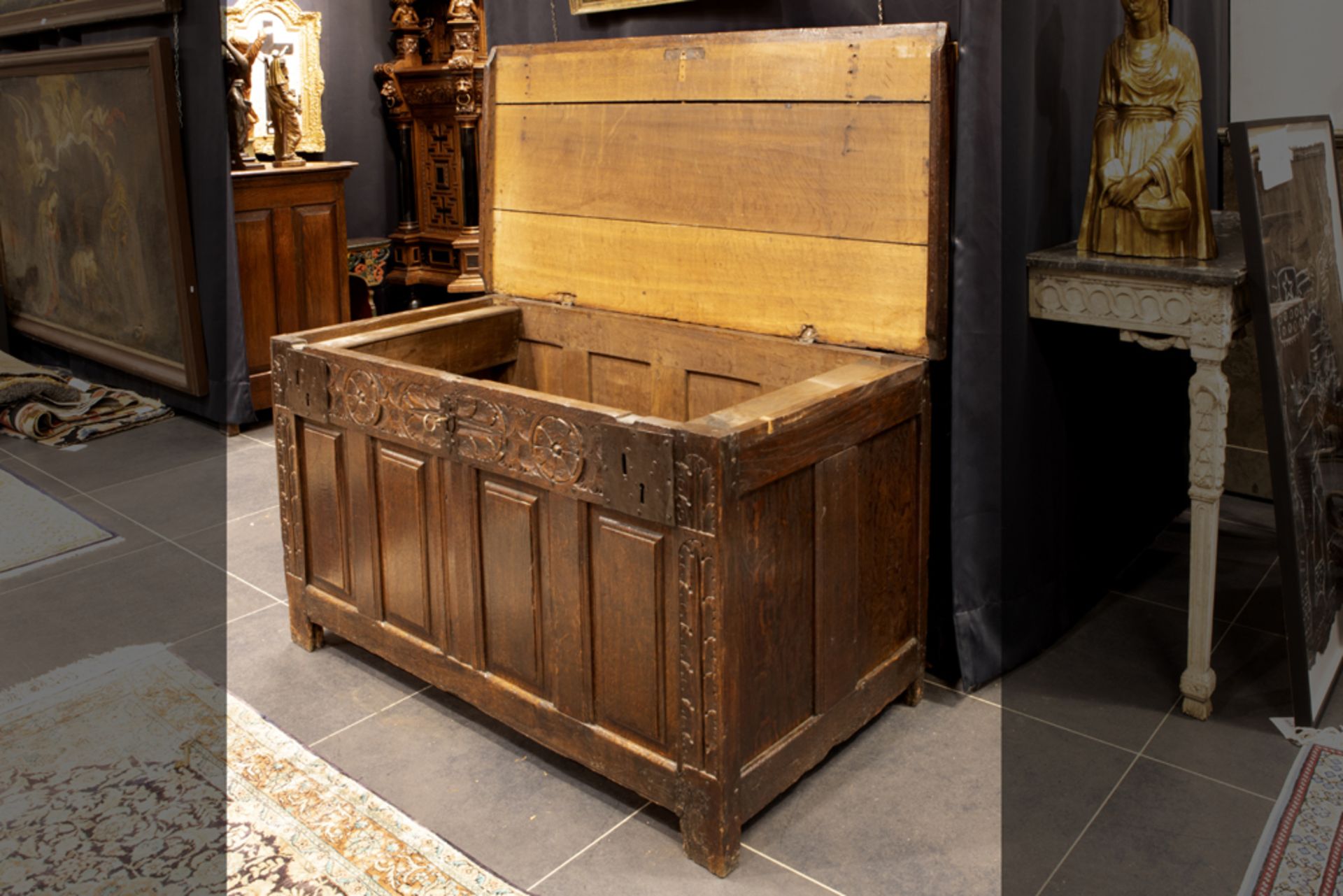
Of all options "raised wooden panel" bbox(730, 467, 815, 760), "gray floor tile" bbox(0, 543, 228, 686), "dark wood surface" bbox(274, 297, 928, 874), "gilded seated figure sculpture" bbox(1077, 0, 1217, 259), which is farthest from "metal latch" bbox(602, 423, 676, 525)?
"gray floor tile" bbox(0, 543, 228, 686)

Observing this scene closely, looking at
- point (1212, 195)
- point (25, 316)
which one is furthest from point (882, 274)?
point (25, 316)

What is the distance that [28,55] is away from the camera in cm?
537

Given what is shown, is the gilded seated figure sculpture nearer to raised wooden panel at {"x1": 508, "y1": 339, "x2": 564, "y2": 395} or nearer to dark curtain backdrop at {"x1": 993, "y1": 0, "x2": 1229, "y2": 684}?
dark curtain backdrop at {"x1": 993, "y1": 0, "x2": 1229, "y2": 684}

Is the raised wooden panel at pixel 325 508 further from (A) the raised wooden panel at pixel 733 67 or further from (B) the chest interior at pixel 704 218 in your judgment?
(A) the raised wooden panel at pixel 733 67

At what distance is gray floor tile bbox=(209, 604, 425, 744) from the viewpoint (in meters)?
2.68

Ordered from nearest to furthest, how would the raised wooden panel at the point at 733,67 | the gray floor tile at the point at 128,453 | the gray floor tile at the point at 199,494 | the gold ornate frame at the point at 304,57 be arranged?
the raised wooden panel at the point at 733,67
the gray floor tile at the point at 199,494
the gray floor tile at the point at 128,453
the gold ornate frame at the point at 304,57

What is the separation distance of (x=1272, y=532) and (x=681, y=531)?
2.29 meters

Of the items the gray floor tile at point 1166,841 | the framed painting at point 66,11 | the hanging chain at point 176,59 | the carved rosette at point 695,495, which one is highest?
the framed painting at point 66,11

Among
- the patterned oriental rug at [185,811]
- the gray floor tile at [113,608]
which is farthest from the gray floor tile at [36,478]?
the patterned oriental rug at [185,811]

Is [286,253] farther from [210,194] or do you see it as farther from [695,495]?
[695,495]

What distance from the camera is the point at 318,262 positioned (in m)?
5.18

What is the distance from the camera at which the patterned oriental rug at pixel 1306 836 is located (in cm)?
202

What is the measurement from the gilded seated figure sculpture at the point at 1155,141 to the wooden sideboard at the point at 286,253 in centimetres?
345

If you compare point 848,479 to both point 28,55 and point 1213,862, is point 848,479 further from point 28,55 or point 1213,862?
point 28,55
